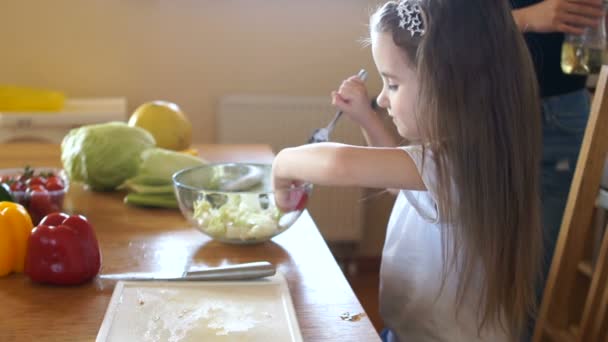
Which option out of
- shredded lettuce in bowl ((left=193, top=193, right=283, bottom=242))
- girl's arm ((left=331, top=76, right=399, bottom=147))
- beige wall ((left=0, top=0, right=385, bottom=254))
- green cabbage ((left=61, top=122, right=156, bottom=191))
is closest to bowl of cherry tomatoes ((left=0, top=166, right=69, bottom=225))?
green cabbage ((left=61, top=122, right=156, bottom=191))

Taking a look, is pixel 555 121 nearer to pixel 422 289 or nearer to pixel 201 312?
pixel 422 289

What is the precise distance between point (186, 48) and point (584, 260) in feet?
6.00

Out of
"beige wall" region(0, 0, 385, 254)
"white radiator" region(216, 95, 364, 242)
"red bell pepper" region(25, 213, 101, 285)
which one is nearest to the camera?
"red bell pepper" region(25, 213, 101, 285)

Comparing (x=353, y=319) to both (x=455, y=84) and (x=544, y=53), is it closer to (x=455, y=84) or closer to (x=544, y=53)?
(x=455, y=84)

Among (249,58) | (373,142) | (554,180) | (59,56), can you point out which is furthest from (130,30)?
(554,180)

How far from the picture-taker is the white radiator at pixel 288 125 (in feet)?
8.33

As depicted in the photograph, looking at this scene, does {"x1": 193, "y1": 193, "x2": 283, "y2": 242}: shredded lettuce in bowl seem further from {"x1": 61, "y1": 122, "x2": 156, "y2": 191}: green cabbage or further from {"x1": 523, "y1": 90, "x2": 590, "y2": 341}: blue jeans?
{"x1": 523, "y1": 90, "x2": 590, "y2": 341}: blue jeans

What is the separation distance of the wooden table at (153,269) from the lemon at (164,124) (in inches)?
10.9

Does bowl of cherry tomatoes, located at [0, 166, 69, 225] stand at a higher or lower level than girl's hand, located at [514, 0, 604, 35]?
lower

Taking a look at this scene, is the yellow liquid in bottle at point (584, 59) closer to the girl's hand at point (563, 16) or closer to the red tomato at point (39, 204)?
the girl's hand at point (563, 16)

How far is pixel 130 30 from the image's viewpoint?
2449 mm

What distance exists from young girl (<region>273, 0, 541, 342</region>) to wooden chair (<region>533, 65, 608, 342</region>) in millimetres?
39

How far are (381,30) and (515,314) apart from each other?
46 centimetres

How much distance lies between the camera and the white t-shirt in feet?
3.26
